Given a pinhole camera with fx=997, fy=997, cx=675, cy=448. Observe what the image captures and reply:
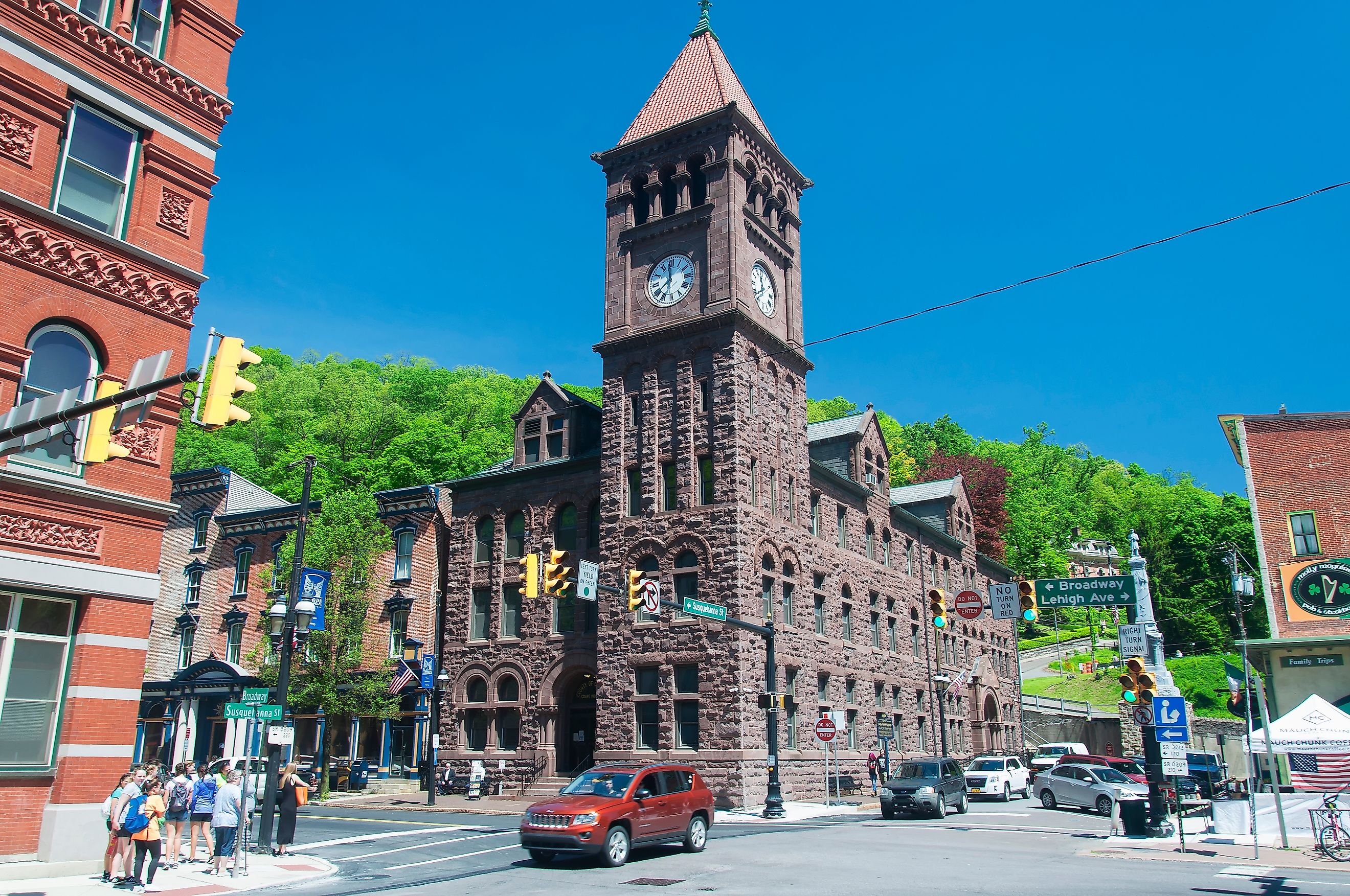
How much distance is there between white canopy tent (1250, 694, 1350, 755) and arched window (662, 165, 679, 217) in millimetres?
26730

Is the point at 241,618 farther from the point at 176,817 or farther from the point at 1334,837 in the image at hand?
the point at 1334,837

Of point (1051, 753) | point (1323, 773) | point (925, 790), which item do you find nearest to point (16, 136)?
point (925, 790)

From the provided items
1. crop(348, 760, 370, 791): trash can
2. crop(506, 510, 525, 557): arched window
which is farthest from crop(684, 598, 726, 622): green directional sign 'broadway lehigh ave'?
crop(348, 760, 370, 791): trash can

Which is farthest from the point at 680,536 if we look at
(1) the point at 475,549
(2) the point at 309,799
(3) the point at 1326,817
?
(3) the point at 1326,817

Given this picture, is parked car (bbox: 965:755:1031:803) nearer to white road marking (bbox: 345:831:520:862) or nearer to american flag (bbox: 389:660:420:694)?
white road marking (bbox: 345:831:520:862)

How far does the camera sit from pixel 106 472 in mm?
16953

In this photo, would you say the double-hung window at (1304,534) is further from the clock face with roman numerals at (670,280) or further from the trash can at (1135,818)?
the clock face with roman numerals at (670,280)

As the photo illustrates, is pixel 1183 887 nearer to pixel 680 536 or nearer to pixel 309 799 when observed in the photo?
pixel 680 536

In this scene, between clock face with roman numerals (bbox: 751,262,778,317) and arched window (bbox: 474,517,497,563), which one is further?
arched window (bbox: 474,517,497,563)

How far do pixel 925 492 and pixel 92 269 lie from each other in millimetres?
47262

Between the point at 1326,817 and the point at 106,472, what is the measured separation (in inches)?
1004

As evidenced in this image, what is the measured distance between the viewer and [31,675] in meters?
15.7

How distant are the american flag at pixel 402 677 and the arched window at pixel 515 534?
5.87 metres

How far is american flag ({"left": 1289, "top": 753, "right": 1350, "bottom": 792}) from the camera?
31016 millimetres
